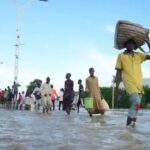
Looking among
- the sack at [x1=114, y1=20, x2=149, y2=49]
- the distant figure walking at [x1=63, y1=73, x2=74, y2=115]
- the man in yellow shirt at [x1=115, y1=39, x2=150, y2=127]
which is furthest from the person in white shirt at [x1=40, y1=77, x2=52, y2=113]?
the sack at [x1=114, y1=20, x2=149, y2=49]

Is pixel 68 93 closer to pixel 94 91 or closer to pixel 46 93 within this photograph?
pixel 46 93

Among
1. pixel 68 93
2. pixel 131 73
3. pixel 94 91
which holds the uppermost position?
pixel 68 93

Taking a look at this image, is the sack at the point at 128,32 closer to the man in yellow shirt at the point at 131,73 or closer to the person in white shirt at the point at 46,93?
the man in yellow shirt at the point at 131,73

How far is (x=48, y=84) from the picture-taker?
839 inches

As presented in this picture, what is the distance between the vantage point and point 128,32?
369 inches

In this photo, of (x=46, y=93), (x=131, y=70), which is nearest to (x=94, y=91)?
(x=46, y=93)

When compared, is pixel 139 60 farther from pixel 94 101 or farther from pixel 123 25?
pixel 94 101

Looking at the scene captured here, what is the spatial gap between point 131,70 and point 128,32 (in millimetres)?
669

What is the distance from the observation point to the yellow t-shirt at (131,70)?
942cm

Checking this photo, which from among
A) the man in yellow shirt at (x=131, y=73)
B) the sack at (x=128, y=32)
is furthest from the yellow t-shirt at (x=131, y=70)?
the sack at (x=128, y=32)

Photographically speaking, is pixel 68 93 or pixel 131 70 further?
pixel 68 93

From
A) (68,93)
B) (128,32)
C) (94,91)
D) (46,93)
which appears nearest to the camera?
(128,32)

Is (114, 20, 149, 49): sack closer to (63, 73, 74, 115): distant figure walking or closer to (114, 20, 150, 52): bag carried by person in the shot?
(114, 20, 150, 52): bag carried by person

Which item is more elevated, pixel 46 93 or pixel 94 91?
pixel 46 93
